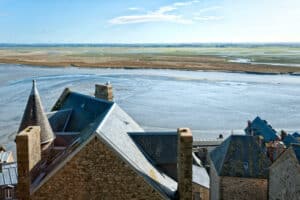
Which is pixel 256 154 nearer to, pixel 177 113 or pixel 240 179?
pixel 240 179

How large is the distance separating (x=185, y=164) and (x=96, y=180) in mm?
2687

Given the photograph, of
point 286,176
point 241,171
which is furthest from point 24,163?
point 286,176

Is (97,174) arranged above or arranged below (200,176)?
above

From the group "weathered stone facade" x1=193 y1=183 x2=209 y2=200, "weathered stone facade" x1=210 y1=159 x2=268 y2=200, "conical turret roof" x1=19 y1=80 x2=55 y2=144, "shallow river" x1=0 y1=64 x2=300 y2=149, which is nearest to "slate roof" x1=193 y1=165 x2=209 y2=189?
"weathered stone facade" x1=193 y1=183 x2=209 y2=200

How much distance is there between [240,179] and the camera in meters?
19.2

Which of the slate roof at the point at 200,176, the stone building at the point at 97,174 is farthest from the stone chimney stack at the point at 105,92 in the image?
the stone building at the point at 97,174

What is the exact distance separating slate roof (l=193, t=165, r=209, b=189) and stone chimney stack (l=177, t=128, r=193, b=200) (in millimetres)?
10780

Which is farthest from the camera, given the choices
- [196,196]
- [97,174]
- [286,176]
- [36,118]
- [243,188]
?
[196,196]

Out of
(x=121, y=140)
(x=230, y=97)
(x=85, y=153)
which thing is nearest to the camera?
(x=85, y=153)

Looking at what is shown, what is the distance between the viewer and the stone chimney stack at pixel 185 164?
1117 centimetres

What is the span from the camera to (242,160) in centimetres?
1978

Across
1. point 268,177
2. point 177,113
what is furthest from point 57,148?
point 177,113

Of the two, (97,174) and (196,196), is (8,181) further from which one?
(97,174)

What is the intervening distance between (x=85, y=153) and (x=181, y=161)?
112 inches
